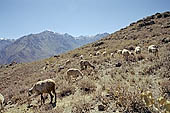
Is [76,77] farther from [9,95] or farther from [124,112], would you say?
[124,112]

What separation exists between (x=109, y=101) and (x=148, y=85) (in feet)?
6.61

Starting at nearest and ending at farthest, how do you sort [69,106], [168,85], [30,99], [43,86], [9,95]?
[168,85] < [69,106] < [43,86] < [30,99] < [9,95]

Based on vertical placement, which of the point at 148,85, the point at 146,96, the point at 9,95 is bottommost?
the point at 9,95

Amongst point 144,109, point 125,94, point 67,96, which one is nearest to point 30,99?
point 67,96

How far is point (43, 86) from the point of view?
878 cm

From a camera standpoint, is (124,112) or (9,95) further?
(9,95)

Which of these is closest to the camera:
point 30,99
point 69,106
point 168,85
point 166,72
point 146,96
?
point 146,96

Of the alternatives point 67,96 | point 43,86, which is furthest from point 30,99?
point 67,96

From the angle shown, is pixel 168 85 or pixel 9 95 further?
pixel 9 95

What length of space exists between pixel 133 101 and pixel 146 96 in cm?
179

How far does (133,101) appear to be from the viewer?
17.7 ft

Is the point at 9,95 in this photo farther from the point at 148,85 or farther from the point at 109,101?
the point at 148,85

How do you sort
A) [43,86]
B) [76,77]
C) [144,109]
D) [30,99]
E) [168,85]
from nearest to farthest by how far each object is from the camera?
[144,109]
[168,85]
[43,86]
[30,99]
[76,77]

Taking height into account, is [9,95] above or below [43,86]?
below
